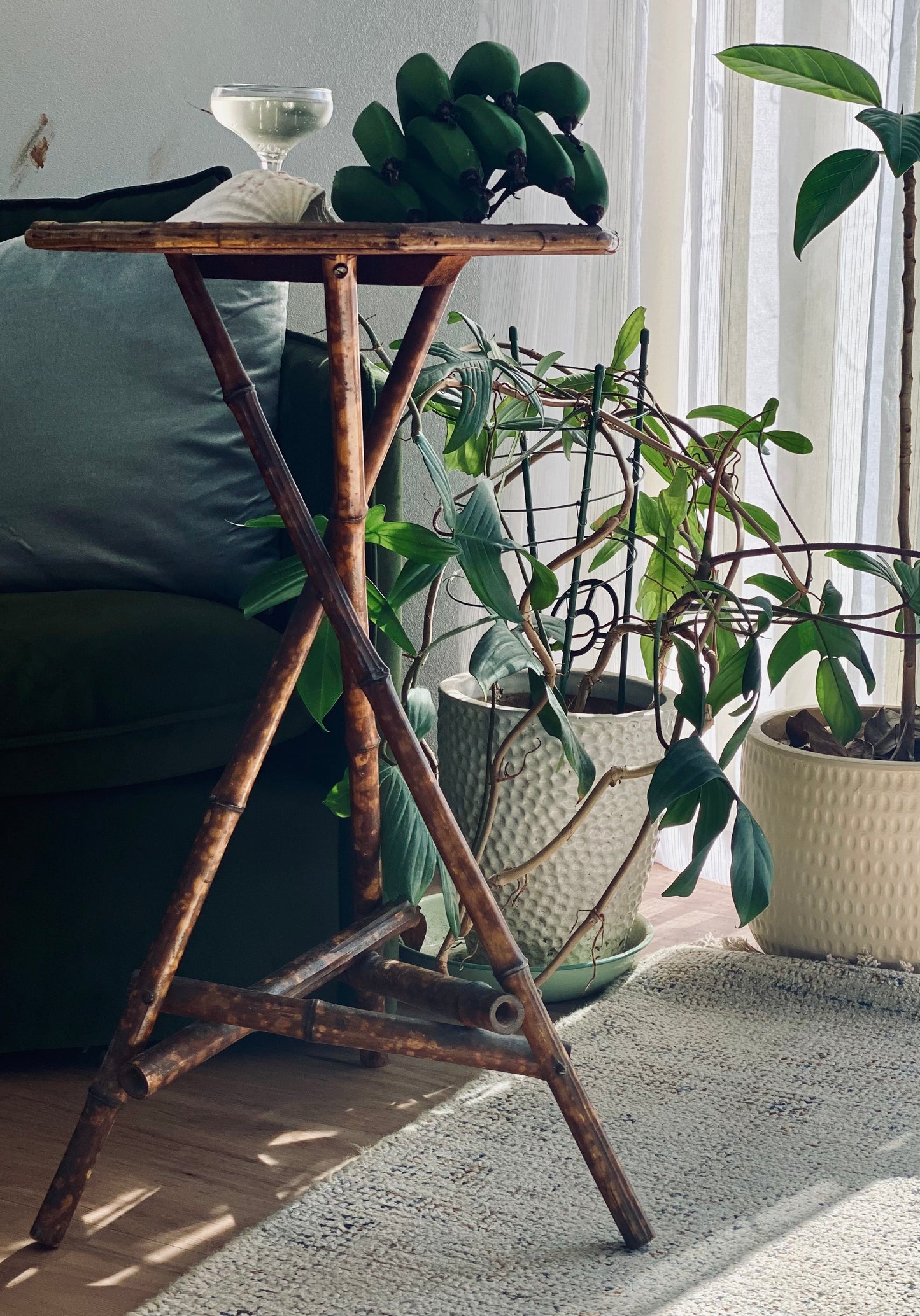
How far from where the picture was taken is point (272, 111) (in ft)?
3.51

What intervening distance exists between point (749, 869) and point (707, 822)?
0.19ft

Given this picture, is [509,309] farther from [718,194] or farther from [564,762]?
[564,762]

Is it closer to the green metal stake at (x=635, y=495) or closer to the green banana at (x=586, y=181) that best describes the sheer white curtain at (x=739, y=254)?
the green metal stake at (x=635, y=495)

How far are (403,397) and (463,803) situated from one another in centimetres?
60

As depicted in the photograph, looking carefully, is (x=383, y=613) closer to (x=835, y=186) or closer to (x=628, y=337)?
(x=628, y=337)

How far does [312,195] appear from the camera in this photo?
1.08m

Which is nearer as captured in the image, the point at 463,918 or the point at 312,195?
the point at 312,195

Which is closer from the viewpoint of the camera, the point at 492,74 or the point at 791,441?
the point at 492,74

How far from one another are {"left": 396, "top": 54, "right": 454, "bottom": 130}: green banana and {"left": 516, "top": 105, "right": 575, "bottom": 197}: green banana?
0.06 m

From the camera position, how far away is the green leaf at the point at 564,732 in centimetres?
135

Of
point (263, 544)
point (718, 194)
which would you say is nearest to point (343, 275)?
point (263, 544)

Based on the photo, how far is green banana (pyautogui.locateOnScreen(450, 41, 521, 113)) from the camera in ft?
3.56

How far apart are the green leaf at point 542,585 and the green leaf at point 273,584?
224 millimetres

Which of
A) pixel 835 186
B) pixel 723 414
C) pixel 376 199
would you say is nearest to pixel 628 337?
pixel 723 414
